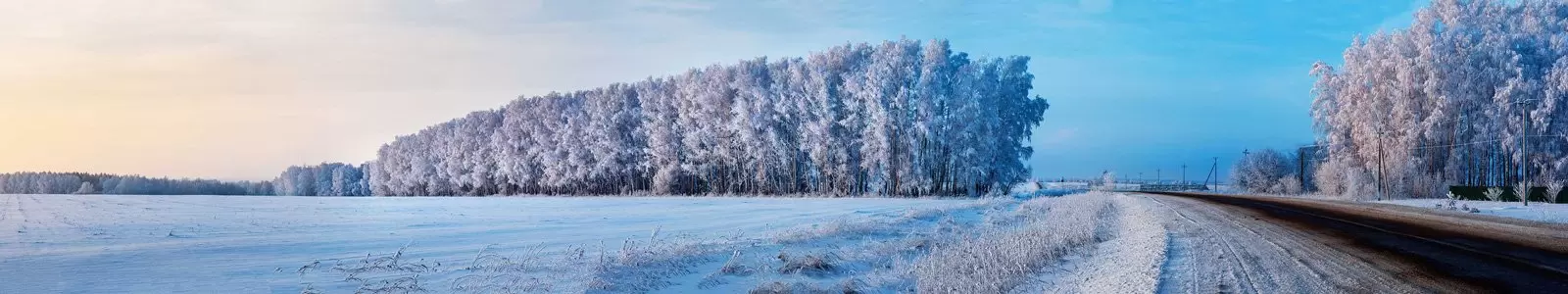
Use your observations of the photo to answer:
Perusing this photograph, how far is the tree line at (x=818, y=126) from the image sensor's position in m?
51.9

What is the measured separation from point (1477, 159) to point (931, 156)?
29.1 meters

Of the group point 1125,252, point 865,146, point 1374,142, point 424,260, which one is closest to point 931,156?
point 865,146

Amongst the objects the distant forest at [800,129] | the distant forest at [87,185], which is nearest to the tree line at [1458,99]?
the distant forest at [800,129]

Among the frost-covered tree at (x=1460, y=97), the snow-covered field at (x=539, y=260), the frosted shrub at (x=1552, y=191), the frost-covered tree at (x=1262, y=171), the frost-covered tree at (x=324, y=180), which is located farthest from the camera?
the frost-covered tree at (x=324, y=180)

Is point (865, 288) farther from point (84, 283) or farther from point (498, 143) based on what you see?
point (498, 143)

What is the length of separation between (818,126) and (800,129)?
2.11 meters

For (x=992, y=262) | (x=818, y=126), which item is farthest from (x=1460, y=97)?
(x=992, y=262)

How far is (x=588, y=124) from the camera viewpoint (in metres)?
69.3

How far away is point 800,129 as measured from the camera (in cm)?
5478

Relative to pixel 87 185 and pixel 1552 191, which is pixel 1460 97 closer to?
pixel 1552 191

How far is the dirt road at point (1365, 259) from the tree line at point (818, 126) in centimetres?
3165

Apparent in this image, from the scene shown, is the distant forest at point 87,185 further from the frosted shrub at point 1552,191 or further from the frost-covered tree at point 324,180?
the frosted shrub at point 1552,191

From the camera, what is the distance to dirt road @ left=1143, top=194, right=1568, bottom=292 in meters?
9.41

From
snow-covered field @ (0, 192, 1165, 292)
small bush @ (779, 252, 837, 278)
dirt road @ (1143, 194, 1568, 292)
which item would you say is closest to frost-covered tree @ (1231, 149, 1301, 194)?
dirt road @ (1143, 194, 1568, 292)
